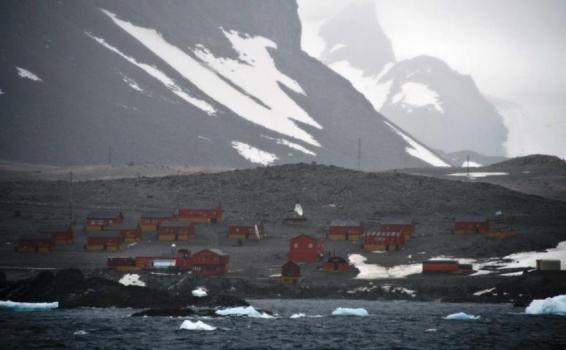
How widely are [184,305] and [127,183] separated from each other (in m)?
75.9

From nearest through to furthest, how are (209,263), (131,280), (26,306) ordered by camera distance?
1. (26,306)
2. (131,280)
3. (209,263)

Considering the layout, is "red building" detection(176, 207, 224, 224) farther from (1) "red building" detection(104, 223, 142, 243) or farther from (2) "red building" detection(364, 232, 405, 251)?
(2) "red building" detection(364, 232, 405, 251)

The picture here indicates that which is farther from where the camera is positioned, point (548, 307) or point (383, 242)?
point (383, 242)

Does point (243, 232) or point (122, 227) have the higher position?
point (122, 227)

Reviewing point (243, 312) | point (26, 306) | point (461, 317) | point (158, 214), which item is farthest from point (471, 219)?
point (26, 306)

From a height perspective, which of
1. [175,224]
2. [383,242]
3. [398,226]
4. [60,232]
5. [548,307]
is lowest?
[548,307]

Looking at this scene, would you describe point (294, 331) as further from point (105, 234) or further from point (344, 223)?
point (344, 223)

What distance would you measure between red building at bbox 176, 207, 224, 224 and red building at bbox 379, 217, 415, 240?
77.3 feet

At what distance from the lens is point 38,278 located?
109m

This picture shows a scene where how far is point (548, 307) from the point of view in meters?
99.5

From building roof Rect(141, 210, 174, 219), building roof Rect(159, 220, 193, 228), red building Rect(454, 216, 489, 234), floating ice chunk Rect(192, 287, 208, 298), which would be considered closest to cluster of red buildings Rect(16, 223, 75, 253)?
building roof Rect(159, 220, 193, 228)

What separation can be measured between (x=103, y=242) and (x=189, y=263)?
61.0 ft

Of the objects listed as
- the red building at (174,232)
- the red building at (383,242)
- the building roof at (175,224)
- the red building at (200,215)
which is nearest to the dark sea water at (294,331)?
the red building at (383,242)

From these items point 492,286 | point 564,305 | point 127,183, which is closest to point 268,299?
point 492,286
